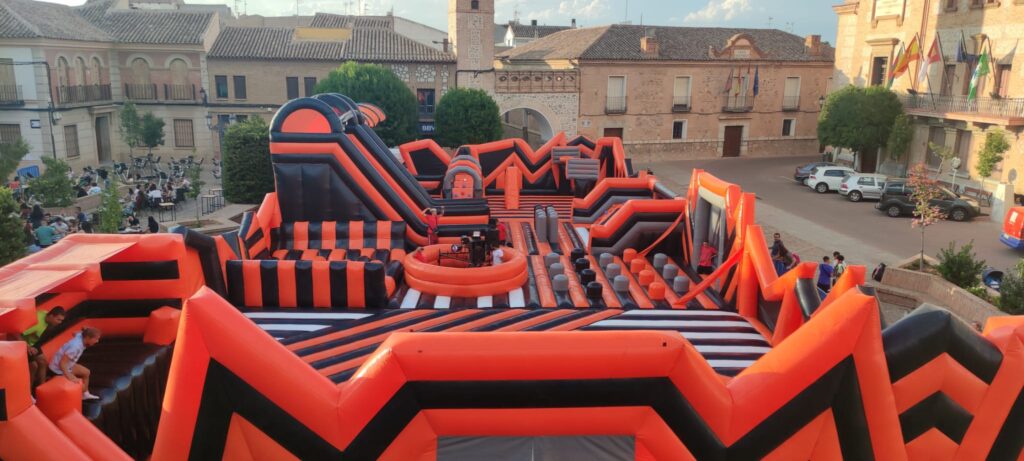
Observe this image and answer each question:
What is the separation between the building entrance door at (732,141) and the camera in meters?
48.2

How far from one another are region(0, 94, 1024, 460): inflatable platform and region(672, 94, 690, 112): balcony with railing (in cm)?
3369

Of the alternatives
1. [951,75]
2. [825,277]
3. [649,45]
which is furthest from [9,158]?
[951,75]

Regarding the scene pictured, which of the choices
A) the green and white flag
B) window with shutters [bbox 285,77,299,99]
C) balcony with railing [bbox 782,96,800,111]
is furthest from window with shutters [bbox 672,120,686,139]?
window with shutters [bbox 285,77,299,99]

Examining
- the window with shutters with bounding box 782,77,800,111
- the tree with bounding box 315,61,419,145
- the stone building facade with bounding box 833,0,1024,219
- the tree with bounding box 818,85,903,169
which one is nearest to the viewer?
the stone building facade with bounding box 833,0,1024,219

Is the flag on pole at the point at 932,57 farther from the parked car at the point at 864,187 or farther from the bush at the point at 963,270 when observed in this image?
the bush at the point at 963,270

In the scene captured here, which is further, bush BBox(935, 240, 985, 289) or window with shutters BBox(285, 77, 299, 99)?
window with shutters BBox(285, 77, 299, 99)

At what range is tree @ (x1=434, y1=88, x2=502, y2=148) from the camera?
4034cm

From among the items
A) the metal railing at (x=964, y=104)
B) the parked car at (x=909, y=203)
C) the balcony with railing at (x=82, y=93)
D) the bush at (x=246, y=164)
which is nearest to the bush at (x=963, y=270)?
the parked car at (x=909, y=203)

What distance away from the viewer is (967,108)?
110ft

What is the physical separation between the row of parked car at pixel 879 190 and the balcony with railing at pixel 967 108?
139 inches

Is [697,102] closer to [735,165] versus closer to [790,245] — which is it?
[735,165]

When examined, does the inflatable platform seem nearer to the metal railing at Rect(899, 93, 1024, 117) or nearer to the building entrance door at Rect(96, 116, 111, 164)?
the metal railing at Rect(899, 93, 1024, 117)

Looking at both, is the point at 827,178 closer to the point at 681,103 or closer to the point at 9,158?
the point at 681,103

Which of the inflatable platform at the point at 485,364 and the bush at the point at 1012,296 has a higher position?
the inflatable platform at the point at 485,364
